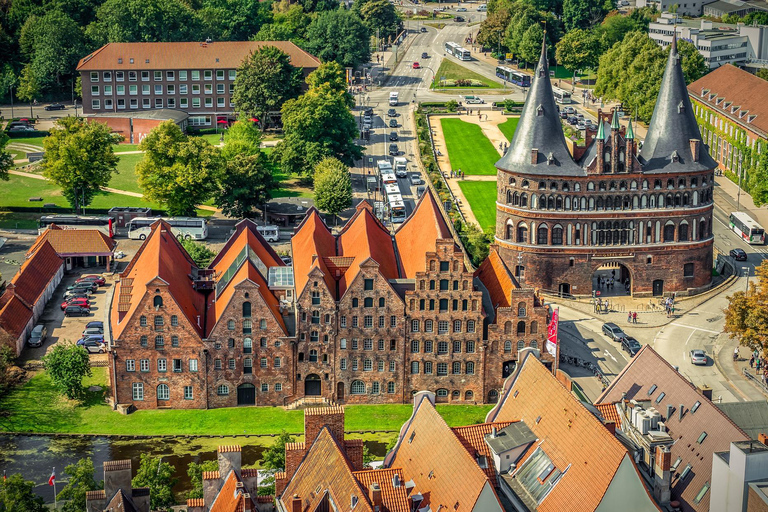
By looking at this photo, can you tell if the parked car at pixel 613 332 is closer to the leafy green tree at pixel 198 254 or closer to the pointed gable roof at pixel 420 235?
the pointed gable roof at pixel 420 235

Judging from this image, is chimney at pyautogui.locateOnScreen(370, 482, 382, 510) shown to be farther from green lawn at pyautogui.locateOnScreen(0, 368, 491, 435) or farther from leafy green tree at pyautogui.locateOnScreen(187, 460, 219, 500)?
green lawn at pyautogui.locateOnScreen(0, 368, 491, 435)

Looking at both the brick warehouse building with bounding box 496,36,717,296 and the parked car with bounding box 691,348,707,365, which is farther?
the brick warehouse building with bounding box 496,36,717,296

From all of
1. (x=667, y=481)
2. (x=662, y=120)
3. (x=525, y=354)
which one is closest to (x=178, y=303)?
(x=525, y=354)

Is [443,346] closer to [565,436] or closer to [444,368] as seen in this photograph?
[444,368]

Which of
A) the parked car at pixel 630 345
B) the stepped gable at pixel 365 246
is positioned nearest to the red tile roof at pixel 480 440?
the stepped gable at pixel 365 246

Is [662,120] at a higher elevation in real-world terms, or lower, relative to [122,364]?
higher

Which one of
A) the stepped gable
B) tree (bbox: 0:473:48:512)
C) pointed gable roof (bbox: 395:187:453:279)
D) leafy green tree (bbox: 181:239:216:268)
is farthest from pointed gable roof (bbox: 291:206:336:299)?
tree (bbox: 0:473:48:512)

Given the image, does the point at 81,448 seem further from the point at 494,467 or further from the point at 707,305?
the point at 707,305
